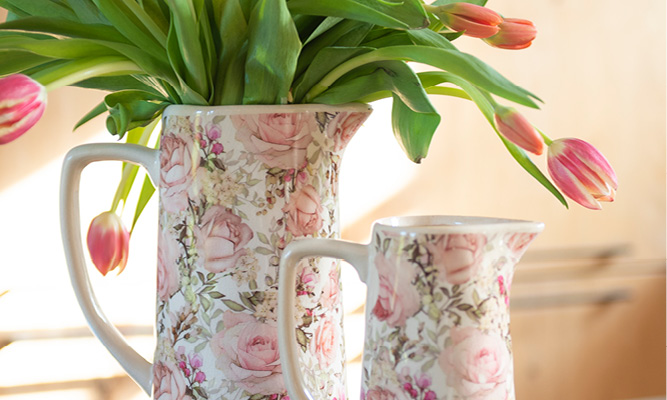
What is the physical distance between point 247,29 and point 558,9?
2.81 ft

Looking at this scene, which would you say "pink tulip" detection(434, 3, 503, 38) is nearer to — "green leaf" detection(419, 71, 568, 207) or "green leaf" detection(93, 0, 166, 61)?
"green leaf" detection(419, 71, 568, 207)

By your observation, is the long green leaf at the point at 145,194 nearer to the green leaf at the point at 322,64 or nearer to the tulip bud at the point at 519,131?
the green leaf at the point at 322,64

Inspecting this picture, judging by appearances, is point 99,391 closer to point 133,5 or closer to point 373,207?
point 373,207

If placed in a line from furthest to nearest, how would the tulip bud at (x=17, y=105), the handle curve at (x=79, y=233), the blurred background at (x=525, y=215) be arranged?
the blurred background at (x=525, y=215) < the handle curve at (x=79, y=233) < the tulip bud at (x=17, y=105)

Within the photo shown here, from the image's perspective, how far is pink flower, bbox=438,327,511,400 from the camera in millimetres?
303

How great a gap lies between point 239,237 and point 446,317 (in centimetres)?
12

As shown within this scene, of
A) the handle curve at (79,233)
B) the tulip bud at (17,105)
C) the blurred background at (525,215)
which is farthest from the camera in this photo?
the blurred background at (525,215)

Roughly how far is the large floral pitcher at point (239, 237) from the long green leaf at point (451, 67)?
21 millimetres

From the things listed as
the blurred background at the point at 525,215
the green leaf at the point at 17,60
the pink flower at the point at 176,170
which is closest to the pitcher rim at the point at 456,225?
the pink flower at the point at 176,170

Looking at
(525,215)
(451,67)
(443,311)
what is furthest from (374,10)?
(525,215)

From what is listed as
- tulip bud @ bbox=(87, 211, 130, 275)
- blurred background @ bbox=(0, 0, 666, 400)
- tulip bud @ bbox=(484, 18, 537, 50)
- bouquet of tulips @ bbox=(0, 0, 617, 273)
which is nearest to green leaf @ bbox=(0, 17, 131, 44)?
bouquet of tulips @ bbox=(0, 0, 617, 273)

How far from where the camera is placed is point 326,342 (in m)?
0.38

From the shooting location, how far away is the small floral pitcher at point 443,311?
0.30 metres

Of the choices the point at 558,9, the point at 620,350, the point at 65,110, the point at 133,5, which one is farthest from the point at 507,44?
the point at 620,350
